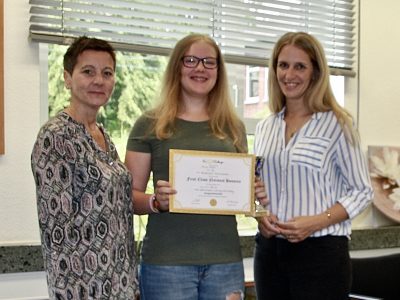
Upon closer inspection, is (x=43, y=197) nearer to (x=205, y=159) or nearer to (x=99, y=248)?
(x=99, y=248)

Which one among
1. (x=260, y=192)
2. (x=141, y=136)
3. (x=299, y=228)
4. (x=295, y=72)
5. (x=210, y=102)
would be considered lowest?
(x=299, y=228)

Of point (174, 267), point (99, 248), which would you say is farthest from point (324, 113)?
point (99, 248)

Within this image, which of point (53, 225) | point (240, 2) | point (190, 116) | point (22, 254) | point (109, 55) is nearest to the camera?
point (53, 225)

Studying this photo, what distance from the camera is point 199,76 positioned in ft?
6.86

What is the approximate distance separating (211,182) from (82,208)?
47 centimetres

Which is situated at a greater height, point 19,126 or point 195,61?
point 195,61

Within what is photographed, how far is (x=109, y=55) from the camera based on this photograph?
6.43ft

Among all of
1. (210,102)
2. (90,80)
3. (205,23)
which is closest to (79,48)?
(90,80)

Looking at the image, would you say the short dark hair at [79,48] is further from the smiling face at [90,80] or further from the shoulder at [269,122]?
the shoulder at [269,122]

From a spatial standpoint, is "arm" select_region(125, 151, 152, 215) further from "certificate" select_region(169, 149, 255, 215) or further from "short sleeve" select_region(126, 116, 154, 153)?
"certificate" select_region(169, 149, 255, 215)

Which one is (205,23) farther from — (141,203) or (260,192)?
(141,203)

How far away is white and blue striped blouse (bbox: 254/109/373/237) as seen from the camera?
7.03 ft

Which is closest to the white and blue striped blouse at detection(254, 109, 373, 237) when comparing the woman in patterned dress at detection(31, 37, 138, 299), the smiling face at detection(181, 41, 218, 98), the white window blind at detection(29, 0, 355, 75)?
the smiling face at detection(181, 41, 218, 98)

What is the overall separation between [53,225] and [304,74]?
101 centimetres
